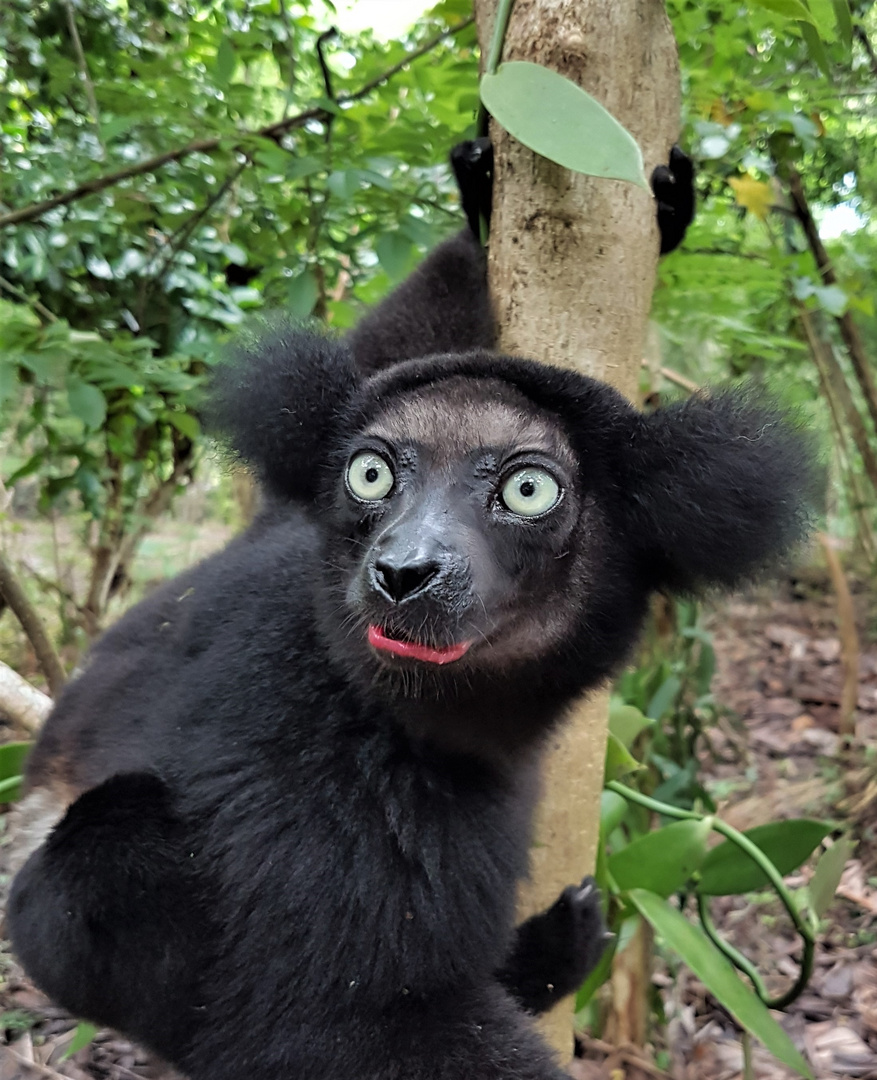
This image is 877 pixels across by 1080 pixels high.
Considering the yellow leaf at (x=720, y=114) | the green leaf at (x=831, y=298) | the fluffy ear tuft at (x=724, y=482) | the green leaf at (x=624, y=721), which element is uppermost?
the yellow leaf at (x=720, y=114)

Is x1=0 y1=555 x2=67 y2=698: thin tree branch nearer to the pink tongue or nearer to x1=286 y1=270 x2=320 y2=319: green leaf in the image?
x1=286 y1=270 x2=320 y2=319: green leaf

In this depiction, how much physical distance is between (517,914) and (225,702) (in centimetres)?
94

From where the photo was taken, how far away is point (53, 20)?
428 centimetres

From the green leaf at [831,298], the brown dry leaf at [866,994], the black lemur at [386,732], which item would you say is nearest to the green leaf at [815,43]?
the black lemur at [386,732]

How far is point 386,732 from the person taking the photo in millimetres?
2102

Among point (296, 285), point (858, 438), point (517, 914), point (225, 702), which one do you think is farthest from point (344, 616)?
point (858, 438)

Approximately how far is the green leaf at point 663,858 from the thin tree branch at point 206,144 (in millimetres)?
2494

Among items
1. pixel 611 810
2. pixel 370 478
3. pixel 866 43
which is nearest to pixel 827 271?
pixel 866 43

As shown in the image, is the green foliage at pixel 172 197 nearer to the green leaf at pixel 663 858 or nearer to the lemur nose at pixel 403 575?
the lemur nose at pixel 403 575

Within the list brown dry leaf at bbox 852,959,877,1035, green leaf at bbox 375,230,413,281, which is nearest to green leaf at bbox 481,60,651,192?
green leaf at bbox 375,230,413,281

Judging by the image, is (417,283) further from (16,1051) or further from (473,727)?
(16,1051)

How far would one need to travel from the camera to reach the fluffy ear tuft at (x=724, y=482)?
1916 millimetres

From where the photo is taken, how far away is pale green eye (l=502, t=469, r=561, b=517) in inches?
73.6

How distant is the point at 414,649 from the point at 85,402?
5.07 feet
